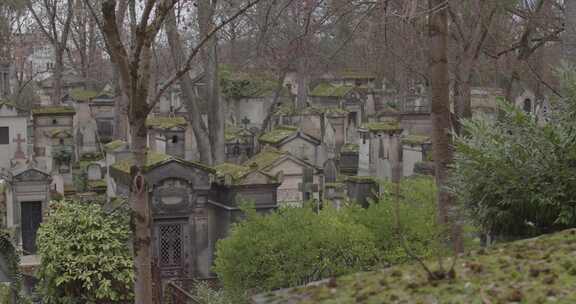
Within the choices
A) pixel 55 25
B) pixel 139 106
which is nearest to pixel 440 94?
pixel 139 106

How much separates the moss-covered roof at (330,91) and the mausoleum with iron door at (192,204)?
72.0 ft

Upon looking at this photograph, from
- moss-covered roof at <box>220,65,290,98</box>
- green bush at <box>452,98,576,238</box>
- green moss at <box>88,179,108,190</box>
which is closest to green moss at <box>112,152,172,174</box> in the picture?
green moss at <box>88,179,108,190</box>

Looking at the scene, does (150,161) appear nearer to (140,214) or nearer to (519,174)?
(140,214)

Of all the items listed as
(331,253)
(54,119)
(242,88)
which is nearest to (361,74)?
(242,88)

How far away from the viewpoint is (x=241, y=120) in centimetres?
3241

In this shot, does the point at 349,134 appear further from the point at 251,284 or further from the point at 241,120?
the point at 251,284

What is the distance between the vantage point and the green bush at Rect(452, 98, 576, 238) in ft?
21.4

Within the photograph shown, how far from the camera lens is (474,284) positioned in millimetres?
4211

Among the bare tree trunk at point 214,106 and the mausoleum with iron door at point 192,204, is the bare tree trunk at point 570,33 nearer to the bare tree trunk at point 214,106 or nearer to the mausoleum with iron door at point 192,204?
the mausoleum with iron door at point 192,204

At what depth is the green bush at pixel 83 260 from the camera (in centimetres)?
941

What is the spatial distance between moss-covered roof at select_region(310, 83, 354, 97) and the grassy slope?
2971 cm

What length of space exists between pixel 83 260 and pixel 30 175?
751cm

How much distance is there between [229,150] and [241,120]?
7249 mm

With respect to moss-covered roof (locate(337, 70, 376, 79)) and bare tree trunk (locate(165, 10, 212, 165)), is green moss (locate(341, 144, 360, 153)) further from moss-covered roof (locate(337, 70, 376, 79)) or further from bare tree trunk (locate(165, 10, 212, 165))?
moss-covered roof (locate(337, 70, 376, 79))
